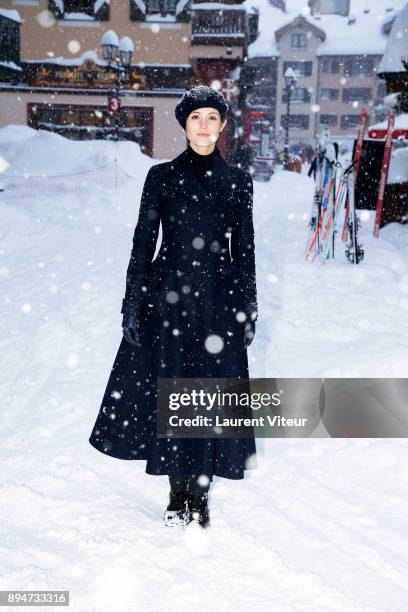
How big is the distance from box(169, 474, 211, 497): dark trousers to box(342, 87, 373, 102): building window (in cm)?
5621

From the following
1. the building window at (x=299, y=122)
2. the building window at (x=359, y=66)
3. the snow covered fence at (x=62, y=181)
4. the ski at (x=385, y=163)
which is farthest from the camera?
the building window at (x=299, y=122)

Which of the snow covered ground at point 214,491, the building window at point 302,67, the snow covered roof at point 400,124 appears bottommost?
the snow covered ground at point 214,491

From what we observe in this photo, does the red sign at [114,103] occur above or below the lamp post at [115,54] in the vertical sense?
below

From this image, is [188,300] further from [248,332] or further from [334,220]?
[334,220]

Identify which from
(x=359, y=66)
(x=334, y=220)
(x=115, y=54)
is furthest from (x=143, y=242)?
(x=359, y=66)

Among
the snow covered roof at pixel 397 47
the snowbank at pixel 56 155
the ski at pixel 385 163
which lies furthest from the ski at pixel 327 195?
the snowbank at pixel 56 155

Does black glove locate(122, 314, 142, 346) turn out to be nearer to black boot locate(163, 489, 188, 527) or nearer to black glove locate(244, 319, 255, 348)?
black glove locate(244, 319, 255, 348)

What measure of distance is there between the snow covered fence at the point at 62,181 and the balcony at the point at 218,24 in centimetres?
931

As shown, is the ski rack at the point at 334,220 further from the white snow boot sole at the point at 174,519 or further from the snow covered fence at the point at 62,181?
the snow covered fence at the point at 62,181

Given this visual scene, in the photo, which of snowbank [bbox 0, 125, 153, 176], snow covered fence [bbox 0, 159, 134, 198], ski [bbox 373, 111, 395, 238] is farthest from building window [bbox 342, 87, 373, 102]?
ski [bbox 373, 111, 395, 238]

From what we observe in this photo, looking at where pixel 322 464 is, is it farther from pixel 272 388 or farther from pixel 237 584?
pixel 237 584

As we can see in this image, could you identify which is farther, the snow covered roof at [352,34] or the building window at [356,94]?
the building window at [356,94]

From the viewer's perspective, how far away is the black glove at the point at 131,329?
2744 millimetres

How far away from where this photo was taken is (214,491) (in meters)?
3.33
